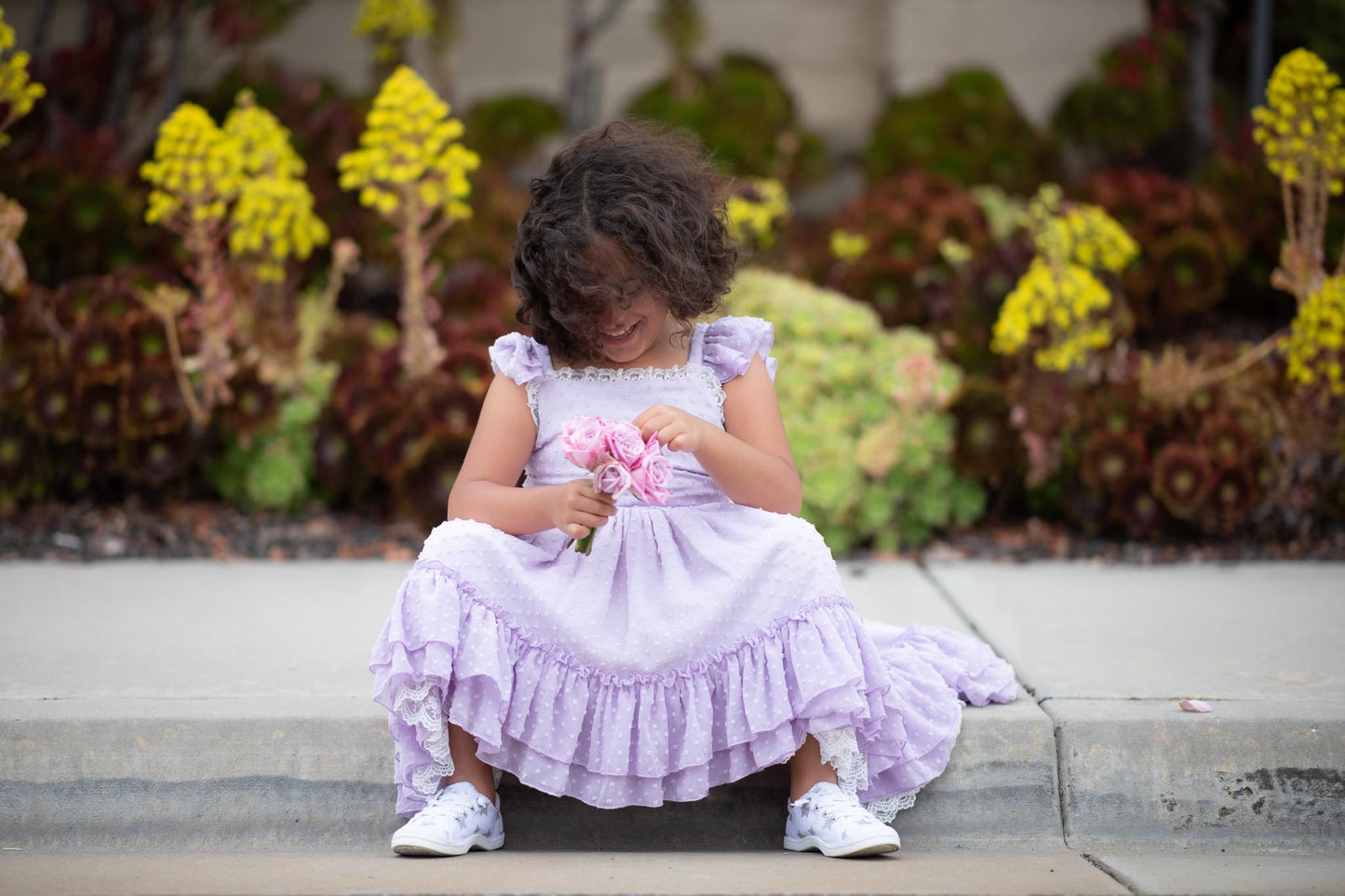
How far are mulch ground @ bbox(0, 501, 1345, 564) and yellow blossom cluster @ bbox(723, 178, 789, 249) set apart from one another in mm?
1568

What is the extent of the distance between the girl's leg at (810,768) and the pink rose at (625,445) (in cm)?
60

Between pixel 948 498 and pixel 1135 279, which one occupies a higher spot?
pixel 1135 279

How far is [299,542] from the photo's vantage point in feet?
13.8

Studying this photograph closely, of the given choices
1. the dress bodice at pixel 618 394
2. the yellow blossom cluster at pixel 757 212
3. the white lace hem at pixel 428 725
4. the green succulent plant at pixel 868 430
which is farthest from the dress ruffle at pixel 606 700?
the yellow blossom cluster at pixel 757 212

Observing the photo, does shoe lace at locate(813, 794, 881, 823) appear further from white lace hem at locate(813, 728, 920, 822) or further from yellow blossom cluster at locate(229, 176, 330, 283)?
yellow blossom cluster at locate(229, 176, 330, 283)

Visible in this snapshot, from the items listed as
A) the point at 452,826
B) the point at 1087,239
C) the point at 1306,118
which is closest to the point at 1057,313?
the point at 1087,239

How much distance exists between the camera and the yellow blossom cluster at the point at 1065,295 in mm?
4133

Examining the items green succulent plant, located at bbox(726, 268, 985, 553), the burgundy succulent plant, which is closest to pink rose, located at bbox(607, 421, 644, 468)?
green succulent plant, located at bbox(726, 268, 985, 553)

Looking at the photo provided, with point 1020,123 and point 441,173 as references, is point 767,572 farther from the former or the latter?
point 1020,123

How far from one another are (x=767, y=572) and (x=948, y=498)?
216cm

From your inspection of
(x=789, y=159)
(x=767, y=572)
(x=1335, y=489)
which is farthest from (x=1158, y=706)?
(x=789, y=159)

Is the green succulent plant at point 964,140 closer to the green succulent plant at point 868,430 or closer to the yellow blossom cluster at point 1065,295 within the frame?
the yellow blossom cluster at point 1065,295

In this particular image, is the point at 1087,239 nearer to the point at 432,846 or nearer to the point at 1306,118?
the point at 1306,118

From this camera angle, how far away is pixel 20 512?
435cm
